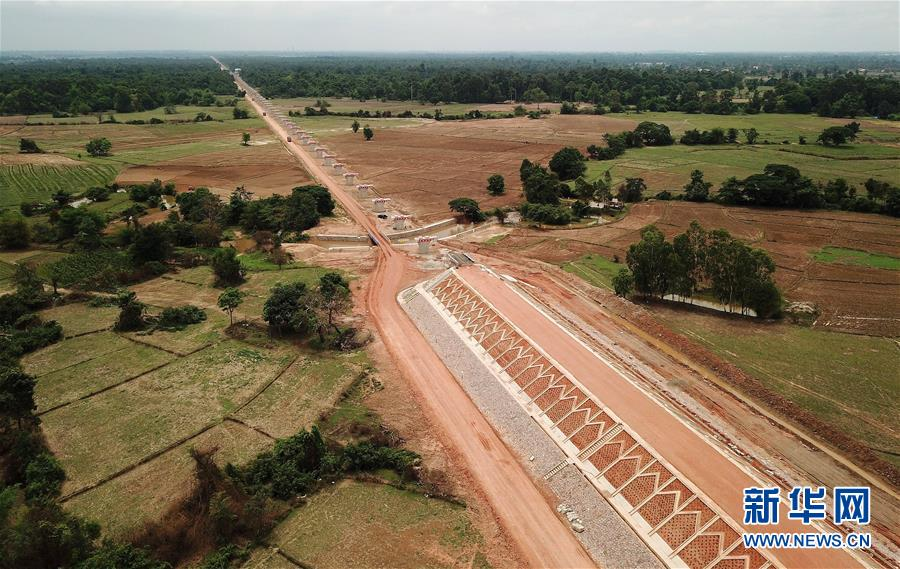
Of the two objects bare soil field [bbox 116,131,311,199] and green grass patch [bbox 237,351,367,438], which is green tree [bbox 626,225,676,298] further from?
bare soil field [bbox 116,131,311,199]

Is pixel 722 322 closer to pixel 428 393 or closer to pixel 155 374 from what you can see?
pixel 428 393

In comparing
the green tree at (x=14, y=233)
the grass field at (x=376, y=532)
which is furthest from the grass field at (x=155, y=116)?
the grass field at (x=376, y=532)

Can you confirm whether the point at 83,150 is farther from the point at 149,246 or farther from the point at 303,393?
the point at 303,393

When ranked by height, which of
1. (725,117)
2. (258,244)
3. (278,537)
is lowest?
(278,537)

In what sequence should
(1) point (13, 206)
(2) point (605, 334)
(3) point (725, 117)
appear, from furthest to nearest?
(3) point (725, 117) → (1) point (13, 206) → (2) point (605, 334)

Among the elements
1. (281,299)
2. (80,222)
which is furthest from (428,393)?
(80,222)

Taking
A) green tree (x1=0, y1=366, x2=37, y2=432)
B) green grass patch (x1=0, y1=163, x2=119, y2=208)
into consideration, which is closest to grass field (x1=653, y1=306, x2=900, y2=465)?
green tree (x1=0, y1=366, x2=37, y2=432)

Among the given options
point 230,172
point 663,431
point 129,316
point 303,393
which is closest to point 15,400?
point 129,316
